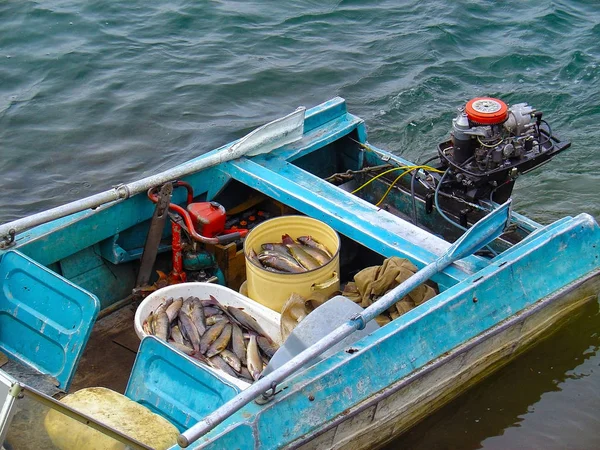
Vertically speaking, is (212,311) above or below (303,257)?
below

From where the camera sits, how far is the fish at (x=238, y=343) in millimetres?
5152

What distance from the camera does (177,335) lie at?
17.2ft

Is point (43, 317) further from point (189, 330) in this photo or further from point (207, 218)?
point (207, 218)

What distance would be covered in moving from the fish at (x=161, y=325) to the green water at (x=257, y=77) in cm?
401

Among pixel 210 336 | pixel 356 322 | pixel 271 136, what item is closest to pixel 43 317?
pixel 210 336

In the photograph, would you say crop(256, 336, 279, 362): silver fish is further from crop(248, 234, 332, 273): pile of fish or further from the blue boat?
the blue boat

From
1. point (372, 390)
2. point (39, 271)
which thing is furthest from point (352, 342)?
point (39, 271)

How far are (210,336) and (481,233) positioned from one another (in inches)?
73.7

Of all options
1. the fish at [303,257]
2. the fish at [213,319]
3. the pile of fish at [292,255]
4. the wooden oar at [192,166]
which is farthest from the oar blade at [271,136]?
the fish at [213,319]

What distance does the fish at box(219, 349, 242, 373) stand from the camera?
5.05 metres

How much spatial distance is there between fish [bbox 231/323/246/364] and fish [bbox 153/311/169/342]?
16.6 inches

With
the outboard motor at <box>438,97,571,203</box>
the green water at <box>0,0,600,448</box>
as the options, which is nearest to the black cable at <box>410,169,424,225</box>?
the outboard motor at <box>438,97,571,203</box>

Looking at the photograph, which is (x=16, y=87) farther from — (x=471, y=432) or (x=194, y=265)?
(x=471, y=432)

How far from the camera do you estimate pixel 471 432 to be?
5.77 meters
